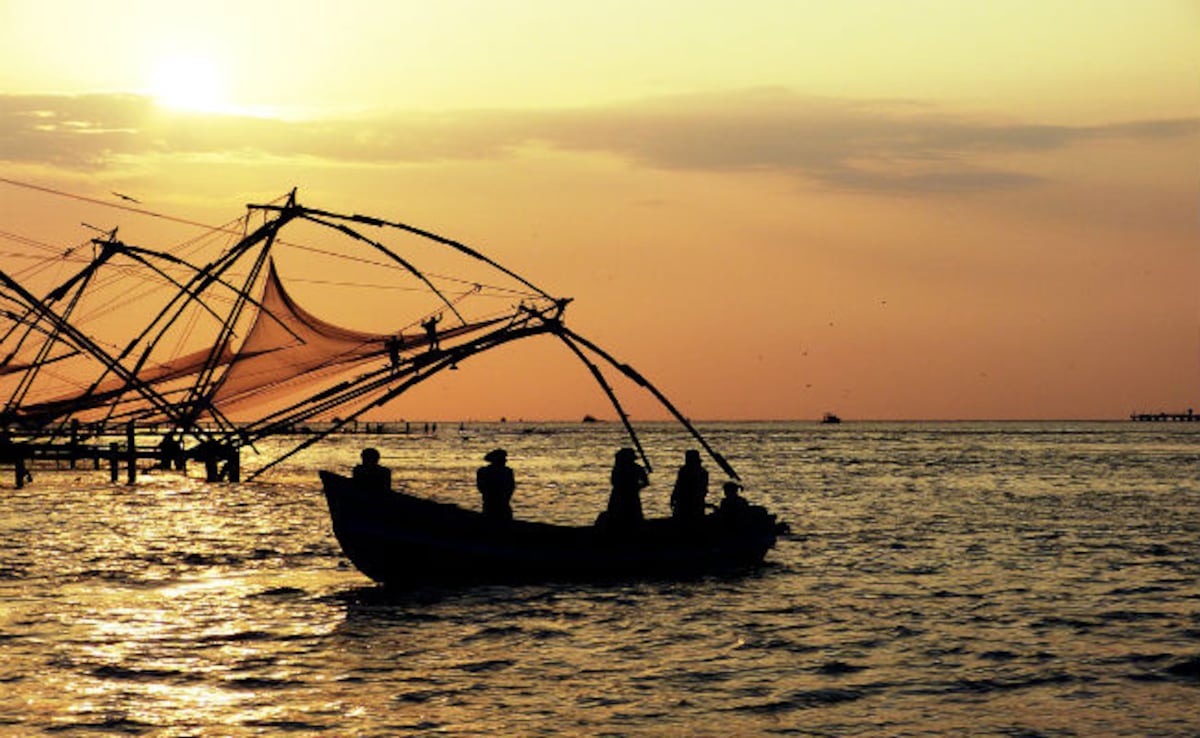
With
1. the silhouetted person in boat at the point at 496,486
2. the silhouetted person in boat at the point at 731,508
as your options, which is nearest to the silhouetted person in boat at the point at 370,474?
the silhouetted person in boat at the point at 496,486

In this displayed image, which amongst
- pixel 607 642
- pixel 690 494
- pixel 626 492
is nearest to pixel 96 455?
pixel 690 494

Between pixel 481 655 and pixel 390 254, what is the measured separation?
10453 millimetres

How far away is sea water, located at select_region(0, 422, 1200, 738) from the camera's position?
14883 millimetres

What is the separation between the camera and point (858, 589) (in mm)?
25688

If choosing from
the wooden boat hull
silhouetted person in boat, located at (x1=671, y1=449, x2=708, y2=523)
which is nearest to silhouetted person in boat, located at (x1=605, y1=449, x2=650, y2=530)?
the wooden boat hull

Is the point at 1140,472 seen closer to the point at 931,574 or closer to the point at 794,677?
the point at 931,574

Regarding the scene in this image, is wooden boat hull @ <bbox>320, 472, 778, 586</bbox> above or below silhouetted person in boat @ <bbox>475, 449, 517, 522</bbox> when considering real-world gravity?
below

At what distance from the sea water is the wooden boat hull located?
0.98 feet

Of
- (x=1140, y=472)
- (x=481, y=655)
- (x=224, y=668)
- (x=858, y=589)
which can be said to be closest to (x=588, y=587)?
(x=858, y=589)

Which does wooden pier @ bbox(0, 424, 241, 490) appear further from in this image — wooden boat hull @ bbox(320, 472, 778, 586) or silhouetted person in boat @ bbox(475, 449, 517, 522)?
silhouetted person in boat @ bbox(475, 449, 517, 522)

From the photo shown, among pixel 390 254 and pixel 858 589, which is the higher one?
pixel 390 254

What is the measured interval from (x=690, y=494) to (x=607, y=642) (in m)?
6.78

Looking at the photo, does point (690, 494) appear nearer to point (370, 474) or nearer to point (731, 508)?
point (731, 508)

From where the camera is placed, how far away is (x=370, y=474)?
22625 mm
